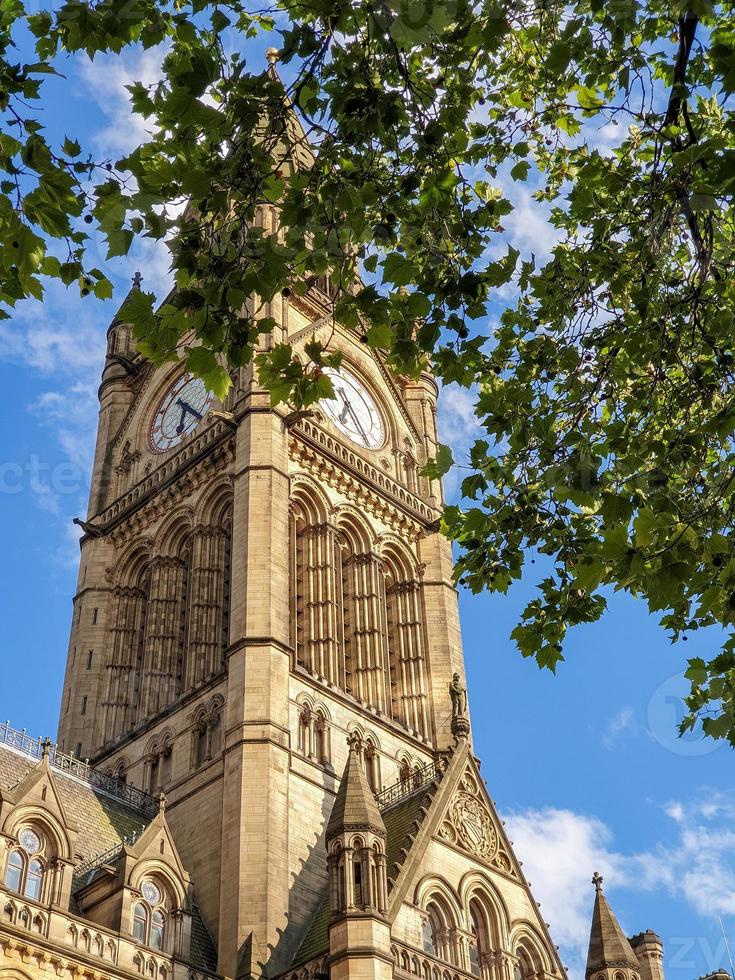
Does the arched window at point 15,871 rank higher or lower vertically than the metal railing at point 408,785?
lower

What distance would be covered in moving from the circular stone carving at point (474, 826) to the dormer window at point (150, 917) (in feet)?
27.7

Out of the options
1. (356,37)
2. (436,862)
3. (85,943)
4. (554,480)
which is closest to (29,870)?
(85,943)

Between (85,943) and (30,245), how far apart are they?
1878 cm

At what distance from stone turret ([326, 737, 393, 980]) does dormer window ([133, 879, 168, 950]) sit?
12.8 feet

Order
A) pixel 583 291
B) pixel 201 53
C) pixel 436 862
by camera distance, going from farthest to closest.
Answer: pixel 436 862
pixel 583 291
pixel 201 53

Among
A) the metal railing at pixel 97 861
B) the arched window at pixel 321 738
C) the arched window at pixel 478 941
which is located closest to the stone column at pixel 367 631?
the arched window at pixel 321 738

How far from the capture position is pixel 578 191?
1388cm

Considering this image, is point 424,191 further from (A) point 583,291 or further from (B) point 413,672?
(B) point 413,672

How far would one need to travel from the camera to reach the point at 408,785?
3750 centimetres

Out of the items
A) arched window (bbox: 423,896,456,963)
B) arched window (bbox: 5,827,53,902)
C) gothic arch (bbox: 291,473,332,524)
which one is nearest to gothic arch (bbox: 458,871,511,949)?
arched window (bbox: 423,896,456,963)

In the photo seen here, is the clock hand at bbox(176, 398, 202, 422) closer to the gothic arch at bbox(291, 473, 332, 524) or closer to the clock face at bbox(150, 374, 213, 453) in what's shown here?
the clock face at bbox(150, 374, 213, 453)

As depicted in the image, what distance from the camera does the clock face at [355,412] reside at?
153 ft

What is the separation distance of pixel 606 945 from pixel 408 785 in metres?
7.28

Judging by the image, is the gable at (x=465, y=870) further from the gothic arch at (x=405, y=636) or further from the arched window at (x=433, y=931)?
the gothic arch at (x=405, y=636)
